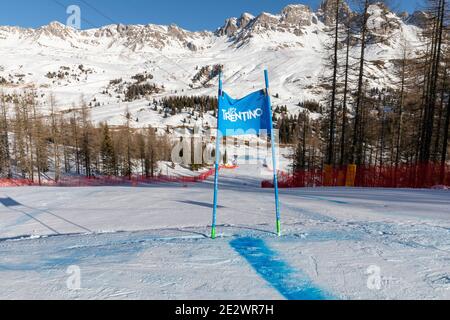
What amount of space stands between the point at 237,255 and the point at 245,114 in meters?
2.25

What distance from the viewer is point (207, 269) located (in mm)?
3537

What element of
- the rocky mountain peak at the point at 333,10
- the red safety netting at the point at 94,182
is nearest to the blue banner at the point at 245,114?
the rocky mountain peak at the point at 333,10

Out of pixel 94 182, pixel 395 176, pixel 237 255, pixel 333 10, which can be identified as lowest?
pixel 94 182

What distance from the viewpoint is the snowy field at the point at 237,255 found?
302 centimetres

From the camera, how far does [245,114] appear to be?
15.5 ft

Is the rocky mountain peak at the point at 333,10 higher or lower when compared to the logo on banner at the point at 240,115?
higher

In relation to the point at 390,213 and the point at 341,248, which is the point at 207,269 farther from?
the point at 390,213

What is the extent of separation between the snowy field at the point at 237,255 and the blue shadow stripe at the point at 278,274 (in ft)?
0.04

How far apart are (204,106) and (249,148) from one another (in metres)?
69.2

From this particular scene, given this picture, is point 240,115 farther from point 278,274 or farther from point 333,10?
point 333,10

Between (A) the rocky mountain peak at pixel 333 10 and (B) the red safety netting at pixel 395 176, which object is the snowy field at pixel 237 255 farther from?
(A) the rocky mountain peak at pixel 333 10

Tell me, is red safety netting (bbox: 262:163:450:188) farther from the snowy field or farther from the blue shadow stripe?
the blue shadow stripe

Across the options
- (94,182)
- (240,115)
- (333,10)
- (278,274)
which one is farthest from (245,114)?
(94,182)

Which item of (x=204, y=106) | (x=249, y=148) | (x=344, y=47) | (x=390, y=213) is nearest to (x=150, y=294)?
(x=390, y=213)
